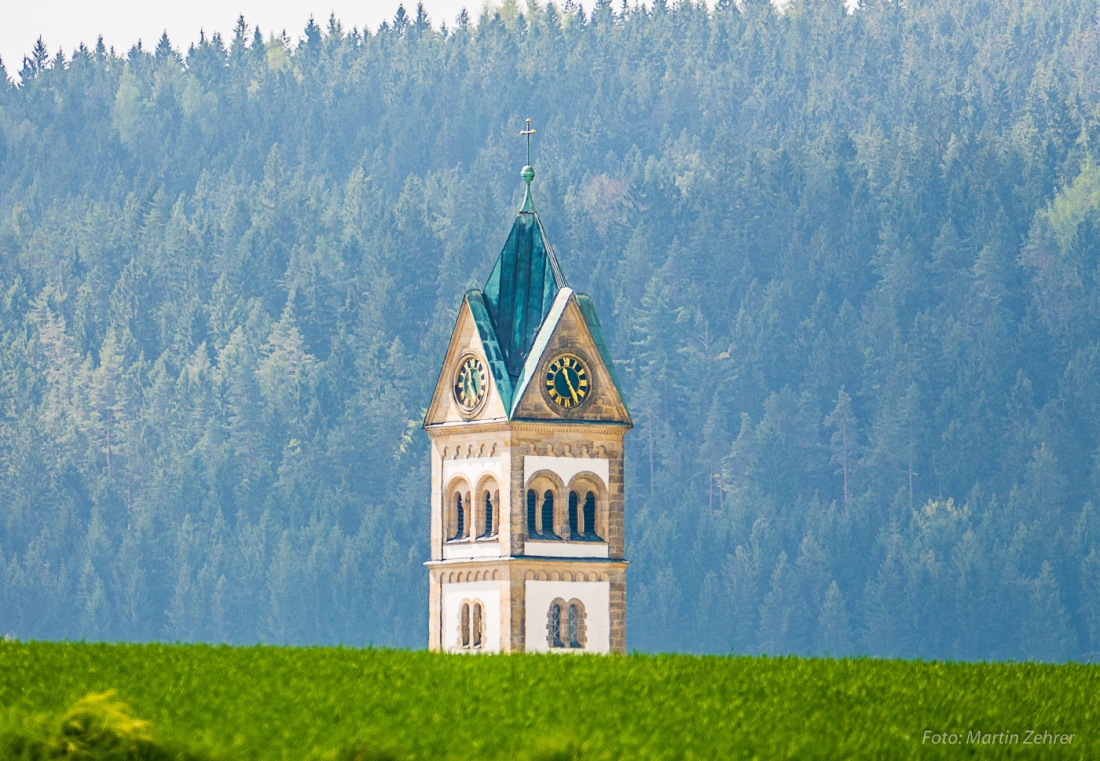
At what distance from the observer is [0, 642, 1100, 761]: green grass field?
55375 mm

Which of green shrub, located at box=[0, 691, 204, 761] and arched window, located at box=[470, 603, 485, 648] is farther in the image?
arched window, located at box=[470, 603, 485, 648]

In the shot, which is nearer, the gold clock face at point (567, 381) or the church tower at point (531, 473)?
the church tower at point (531, 473)

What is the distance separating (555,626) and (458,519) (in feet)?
16.5

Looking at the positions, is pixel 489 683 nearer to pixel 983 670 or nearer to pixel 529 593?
pixel 983 670

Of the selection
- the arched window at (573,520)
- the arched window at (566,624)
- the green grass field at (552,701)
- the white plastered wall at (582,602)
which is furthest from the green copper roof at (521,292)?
the green grass field at (552,701)

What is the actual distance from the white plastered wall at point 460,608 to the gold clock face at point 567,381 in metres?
5.59

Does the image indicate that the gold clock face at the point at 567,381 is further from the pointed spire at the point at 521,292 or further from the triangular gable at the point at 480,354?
the triangular gable at the point at 480,354

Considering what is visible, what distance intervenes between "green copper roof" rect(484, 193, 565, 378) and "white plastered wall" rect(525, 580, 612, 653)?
6.18 meters

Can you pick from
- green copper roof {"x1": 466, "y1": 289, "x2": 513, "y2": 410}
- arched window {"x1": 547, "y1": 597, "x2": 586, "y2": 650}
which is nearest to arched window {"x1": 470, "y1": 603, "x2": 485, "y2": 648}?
arched window {"x1": 547, "y1": 597, "x2": 586, "y2": 650}

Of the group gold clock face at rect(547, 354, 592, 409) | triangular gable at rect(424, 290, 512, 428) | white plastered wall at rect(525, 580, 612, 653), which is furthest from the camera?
triangular gable at rect(424, 290, 512, 428)

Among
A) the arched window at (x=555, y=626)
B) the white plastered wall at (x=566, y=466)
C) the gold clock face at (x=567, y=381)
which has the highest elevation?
the gold clock face at (x=567, y=381)

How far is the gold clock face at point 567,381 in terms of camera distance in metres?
101

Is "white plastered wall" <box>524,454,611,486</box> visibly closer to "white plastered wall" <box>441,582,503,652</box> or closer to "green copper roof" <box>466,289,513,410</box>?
"green copper roof" <box>466,289,513,410</box>

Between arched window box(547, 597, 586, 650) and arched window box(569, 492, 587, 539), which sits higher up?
arched window box(569, 492, 587, 539)
